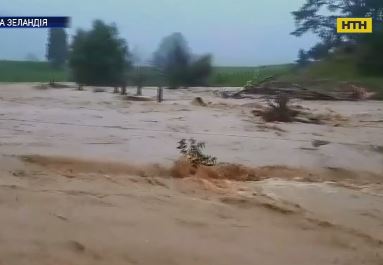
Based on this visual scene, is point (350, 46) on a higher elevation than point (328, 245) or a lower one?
higher

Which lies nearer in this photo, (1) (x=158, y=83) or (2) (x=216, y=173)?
(2) (x=216, y=173)

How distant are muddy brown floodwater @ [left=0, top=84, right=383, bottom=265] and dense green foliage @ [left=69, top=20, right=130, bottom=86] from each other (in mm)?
17853

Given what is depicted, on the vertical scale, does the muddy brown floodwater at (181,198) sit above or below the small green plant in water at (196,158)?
below

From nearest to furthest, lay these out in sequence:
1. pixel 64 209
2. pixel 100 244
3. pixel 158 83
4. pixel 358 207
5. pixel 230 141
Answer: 1. pixel 100 244
2. pixel 64 209
3. pixel 358 207
4. pixel 230 141
5. pixel 158 83

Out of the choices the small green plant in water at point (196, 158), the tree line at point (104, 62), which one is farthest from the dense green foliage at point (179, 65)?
the small green plant in water at point (196, 158)

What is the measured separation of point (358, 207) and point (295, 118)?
8.03 m

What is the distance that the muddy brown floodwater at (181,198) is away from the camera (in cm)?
346

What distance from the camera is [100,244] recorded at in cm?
340

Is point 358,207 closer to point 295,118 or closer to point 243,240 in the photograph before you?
point 243,240

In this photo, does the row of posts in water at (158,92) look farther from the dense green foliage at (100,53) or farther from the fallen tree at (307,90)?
the fallen tree at (307,90)

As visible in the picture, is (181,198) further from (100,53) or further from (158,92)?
(100,53)

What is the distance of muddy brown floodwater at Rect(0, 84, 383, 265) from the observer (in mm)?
3459

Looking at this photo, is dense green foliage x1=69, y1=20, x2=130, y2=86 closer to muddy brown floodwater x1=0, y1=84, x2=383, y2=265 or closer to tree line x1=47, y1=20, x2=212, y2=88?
tree line x1=47, y1=20, x2=212, y2=88

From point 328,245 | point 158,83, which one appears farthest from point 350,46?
point 328,245
